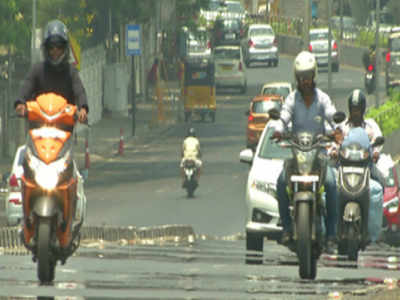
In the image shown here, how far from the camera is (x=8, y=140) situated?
44375 millimetres

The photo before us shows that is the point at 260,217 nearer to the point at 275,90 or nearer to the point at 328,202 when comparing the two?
the point at 328,202

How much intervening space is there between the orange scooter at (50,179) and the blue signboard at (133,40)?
3942cm

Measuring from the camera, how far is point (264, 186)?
19.5m

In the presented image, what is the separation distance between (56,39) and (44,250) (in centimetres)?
165

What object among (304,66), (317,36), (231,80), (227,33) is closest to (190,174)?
(304,66)

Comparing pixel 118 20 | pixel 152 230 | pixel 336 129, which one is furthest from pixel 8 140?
pixel 336 129

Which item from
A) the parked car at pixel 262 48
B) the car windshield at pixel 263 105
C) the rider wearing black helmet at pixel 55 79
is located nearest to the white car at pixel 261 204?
the rider wearing black helmet at pixel 55 79

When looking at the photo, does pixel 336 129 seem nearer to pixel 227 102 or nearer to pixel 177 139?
pixel 177 139

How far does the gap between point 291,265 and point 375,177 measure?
4.09 ft

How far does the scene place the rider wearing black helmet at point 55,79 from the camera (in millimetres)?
12797

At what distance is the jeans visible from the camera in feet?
47.0

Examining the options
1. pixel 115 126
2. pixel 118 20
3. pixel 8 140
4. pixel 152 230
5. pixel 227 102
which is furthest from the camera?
pixel 227 102

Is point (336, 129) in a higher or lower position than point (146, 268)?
higher

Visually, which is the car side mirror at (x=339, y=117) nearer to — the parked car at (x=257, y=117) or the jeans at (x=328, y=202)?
the jeans at (x=328, y=202)
